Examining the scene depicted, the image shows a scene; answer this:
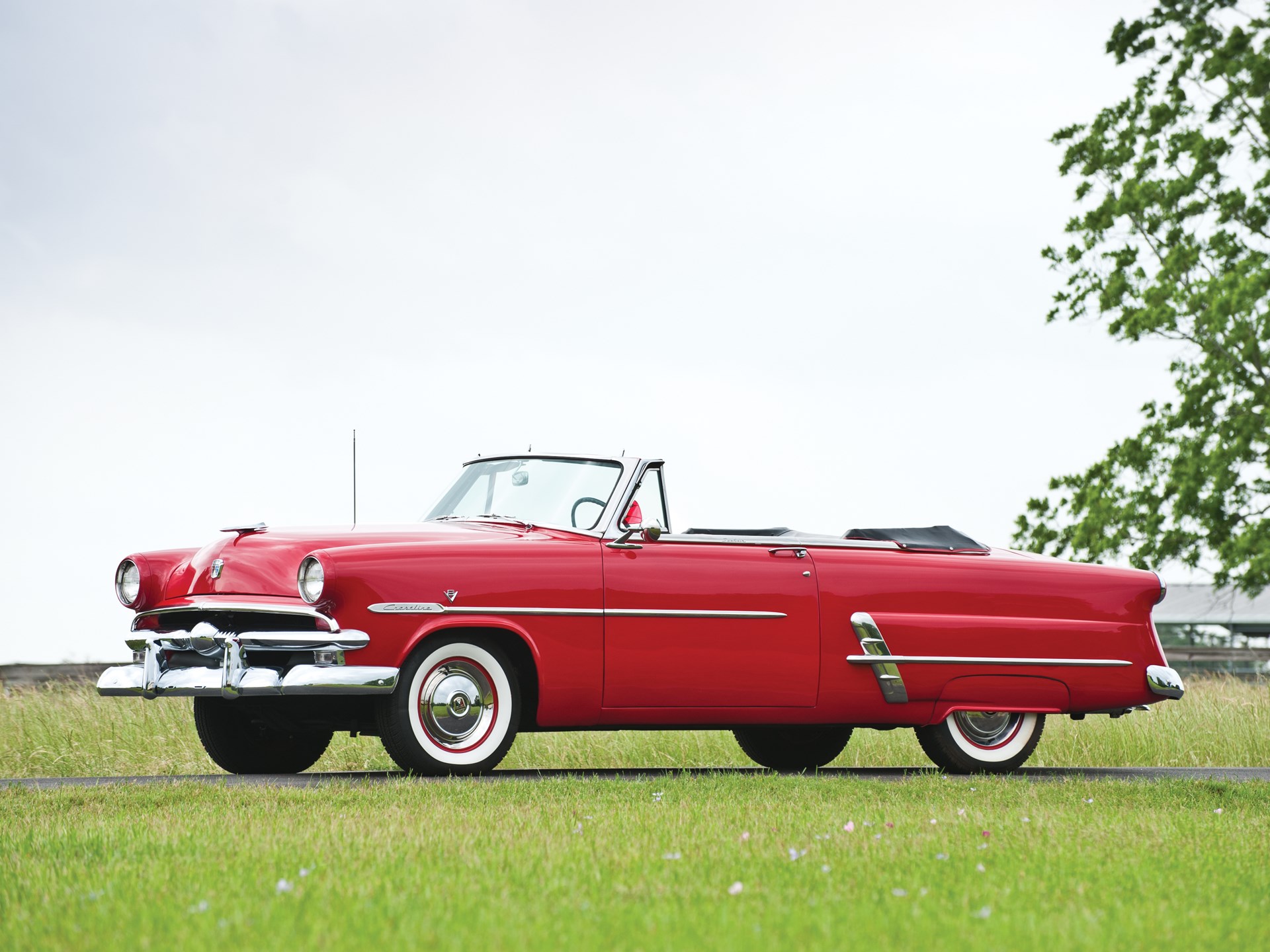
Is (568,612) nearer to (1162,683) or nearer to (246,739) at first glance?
(246,739)

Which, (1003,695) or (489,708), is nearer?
(489,708)

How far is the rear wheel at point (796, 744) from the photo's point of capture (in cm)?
1033

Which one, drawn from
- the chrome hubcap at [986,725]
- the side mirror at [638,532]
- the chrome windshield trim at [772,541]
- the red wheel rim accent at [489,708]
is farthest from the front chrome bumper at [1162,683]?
the red wheel rim accent at [489,708]

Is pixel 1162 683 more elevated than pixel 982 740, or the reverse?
pixel 1162 683

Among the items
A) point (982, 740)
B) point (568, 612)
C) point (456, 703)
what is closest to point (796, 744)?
point (982, 740)

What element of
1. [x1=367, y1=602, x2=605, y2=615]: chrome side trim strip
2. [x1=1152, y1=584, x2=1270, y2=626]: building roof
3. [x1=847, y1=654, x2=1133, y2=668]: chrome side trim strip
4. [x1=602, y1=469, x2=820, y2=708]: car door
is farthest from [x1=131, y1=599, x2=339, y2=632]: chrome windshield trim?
[x1=1152, y1=584, x2=1270, y2=626]: building roof

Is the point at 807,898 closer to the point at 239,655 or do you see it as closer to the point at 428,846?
the point at 428,846

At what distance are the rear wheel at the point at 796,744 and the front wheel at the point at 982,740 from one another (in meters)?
0.88

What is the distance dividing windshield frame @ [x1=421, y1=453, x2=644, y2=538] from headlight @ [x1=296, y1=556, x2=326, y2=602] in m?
1.43

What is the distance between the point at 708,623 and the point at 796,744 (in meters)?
2.29

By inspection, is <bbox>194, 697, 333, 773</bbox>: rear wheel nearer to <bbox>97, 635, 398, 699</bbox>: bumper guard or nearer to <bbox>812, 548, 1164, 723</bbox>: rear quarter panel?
<bbox>97, 635, 398, 699</bbox>: bumper guard

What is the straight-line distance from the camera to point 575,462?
348 inches

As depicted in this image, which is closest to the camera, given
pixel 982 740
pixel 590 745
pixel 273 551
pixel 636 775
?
pixel 273 551

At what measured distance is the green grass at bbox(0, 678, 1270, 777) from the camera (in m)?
10.4
